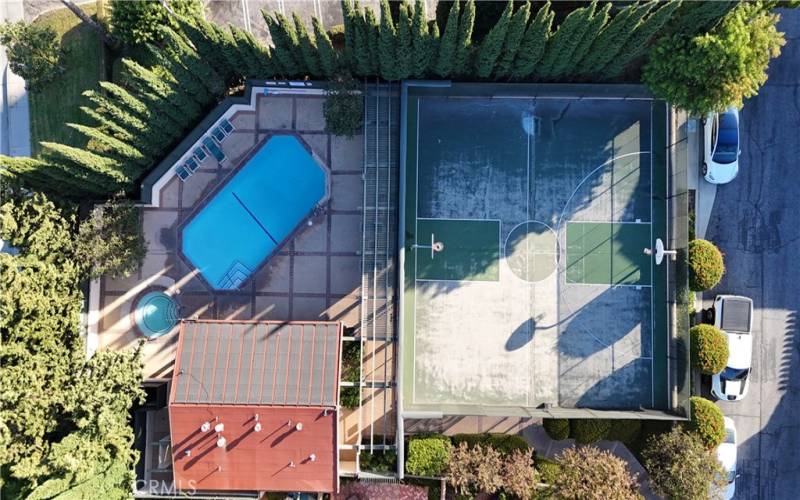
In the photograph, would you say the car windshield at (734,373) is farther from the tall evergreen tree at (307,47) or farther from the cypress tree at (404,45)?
the tall evergreen tree at (307,47)

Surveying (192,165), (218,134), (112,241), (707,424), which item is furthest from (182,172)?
(707,424)

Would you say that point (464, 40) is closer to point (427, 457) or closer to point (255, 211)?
point (255, 211)

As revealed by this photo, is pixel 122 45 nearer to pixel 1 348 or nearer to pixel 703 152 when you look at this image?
pixel 1 348

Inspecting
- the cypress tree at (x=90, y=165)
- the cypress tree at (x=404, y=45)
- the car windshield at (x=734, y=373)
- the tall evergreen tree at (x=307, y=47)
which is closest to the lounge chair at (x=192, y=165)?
the cypress tree at (x=90, y=165)

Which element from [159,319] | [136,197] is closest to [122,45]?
[136,197]

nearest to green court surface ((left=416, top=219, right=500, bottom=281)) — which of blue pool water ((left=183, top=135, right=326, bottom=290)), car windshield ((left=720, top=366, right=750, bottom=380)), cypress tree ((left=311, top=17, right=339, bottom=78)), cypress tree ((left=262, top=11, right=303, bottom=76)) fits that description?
blue pool water ((left=183, top=135, right=326, bottom=290))
